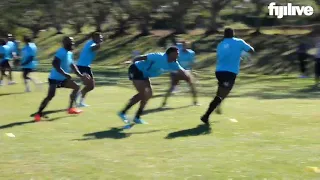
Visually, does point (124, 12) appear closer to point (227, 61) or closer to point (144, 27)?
point (144, 27)

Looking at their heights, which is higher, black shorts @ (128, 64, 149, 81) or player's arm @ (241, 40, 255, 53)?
player's arm @ (241, 40, 255, 53)

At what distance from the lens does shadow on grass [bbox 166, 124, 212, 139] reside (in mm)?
11391

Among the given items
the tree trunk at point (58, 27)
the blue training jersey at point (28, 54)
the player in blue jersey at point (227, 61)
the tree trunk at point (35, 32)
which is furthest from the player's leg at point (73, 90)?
the tree trunk at point (35, 32)

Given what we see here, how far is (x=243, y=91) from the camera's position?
22578 millimetres

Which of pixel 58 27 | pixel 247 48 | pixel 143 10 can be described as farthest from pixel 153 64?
pixel 58 27

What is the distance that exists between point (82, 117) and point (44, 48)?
4068 cm

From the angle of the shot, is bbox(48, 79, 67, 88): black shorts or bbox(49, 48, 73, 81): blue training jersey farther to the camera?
bbox(48, 79, 67, 88): black shorts

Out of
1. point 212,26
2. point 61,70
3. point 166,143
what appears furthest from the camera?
point 212,26

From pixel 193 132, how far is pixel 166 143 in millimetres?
1296

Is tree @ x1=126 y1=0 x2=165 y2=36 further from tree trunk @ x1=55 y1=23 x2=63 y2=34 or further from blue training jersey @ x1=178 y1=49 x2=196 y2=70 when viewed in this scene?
blue training jersey @ x1=178 y1=49 x2=196 y2=70

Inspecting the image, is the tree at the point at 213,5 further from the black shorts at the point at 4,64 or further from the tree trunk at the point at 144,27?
the black shorts at the point at 4,64

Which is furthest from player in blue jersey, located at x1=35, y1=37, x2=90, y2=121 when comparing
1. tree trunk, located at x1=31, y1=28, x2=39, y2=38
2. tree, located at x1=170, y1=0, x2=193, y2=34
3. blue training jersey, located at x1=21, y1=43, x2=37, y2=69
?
tree trunk, located at x1=31, y1=28, x2=39, y2=38

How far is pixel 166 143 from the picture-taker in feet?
34.6

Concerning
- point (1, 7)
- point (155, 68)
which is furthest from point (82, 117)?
point (1, 7)
